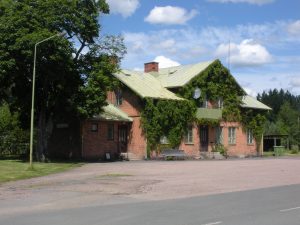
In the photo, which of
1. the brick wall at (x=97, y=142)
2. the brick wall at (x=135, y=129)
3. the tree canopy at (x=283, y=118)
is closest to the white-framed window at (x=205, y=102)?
the brick wall at (x=135, y=129)

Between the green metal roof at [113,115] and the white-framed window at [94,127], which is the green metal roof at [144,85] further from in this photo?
the white-framed window at [94,127]

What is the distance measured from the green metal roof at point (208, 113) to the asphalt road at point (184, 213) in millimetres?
31218

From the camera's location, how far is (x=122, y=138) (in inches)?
1713

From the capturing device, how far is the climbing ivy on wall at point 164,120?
140 feet

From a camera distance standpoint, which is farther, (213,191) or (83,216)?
(213,191)

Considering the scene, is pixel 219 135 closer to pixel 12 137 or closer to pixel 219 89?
pixel 219 89

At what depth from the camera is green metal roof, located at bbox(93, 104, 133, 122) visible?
135 feet

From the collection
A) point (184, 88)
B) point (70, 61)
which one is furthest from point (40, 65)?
point (184, 88)

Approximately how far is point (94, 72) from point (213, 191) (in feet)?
62.3

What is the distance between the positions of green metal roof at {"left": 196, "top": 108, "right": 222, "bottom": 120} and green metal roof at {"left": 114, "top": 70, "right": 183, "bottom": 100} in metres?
2.99

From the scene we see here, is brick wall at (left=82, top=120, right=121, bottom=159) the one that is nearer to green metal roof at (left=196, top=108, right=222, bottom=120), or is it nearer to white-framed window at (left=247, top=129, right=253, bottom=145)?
green metal roof at (left=196, top=108, right=222, bottom=120)

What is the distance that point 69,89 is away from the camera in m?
34.8

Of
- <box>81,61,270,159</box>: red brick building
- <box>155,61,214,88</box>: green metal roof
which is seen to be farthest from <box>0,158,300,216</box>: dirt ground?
<box>155,61,214,88</box>: green metal roof

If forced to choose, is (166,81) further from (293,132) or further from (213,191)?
(293,132)
